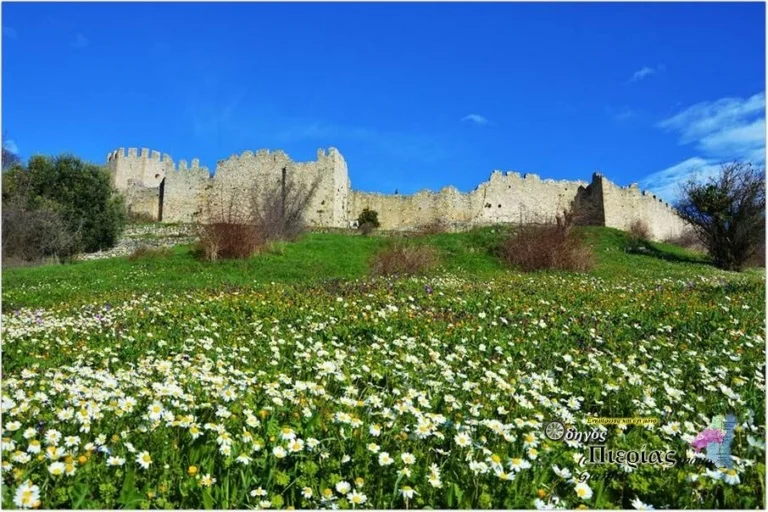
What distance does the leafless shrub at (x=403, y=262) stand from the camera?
1784 cm

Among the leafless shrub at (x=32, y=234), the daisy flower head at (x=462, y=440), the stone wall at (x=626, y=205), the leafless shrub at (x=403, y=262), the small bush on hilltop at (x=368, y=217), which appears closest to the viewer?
the daisy flower head at (x=462, y=440)

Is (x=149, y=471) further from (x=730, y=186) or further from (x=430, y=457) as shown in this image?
(x=730, y=186)

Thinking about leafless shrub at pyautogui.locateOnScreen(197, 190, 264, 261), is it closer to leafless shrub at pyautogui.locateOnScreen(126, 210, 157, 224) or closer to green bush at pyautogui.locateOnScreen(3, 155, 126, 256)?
green bush at pyautogui.locateOnScreen(3, 155, 126, 256)

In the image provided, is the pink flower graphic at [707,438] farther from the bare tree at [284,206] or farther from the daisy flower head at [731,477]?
the bare tree at [284,206]

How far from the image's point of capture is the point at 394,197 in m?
48.8

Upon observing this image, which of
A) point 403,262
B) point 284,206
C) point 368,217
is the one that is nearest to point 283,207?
point 284,206

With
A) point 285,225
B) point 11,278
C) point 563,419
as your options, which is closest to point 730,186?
point 285,225

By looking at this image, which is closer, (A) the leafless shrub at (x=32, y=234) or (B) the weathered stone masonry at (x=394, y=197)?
(A) the leafless shrub at (x=32, y=234)

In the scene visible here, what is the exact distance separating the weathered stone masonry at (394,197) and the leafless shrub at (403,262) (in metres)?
22.7

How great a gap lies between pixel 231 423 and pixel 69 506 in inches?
39.1

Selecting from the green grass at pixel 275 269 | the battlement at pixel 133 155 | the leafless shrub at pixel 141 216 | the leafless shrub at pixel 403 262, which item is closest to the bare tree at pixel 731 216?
the green grass at pixel 275 269

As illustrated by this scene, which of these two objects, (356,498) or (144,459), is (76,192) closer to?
(144,459)

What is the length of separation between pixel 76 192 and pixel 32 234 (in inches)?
207

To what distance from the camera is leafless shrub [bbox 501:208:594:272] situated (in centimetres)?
1870
